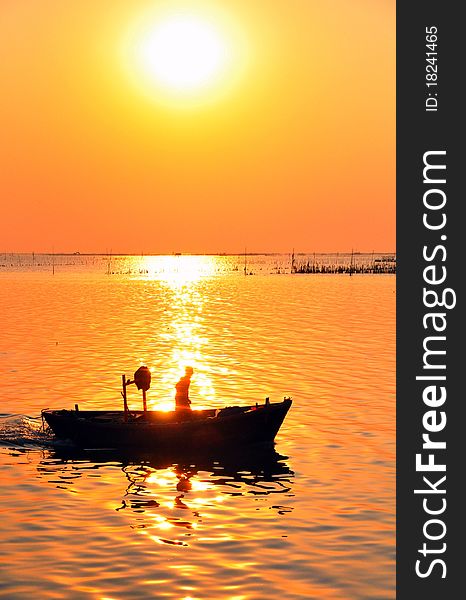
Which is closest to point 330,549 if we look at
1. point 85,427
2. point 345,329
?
point 85,427

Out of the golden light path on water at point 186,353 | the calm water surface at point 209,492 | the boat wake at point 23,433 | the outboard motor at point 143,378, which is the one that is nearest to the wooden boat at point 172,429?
the calm water surface at point 209,492

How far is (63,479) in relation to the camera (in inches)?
939

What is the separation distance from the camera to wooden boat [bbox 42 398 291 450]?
27047 millimetres

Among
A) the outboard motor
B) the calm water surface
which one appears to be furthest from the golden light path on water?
the outboard motor

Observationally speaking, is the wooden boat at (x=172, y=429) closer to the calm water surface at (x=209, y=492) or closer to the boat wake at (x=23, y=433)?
the calm water surface at (x=209, y=492)

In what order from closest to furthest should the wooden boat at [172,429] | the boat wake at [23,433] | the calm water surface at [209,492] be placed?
the calm water surface at [209,492] < the wooden boat at [172,429] < the boat wake at [23,433]

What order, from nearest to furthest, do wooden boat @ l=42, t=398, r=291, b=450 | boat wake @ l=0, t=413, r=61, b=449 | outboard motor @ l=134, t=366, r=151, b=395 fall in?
wooden boat @ l=42, t=398, r=291, b=450, boat wake @ l=0, t=413, r=61, b=449, outboard motor @ l=134, t=366, r=151, b=395

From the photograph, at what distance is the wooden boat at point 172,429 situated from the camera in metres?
27.0

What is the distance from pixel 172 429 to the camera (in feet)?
88.7

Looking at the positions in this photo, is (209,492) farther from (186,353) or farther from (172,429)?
(186,353)

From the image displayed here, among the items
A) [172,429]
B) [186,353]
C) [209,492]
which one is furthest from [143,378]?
[186,353]

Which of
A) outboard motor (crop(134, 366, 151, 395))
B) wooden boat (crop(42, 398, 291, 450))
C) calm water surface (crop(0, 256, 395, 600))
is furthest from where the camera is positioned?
outboard motor (crop(134, 366, 151, 395))

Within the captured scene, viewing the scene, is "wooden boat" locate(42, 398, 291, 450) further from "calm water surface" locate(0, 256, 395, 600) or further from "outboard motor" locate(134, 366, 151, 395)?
"outboard motor" locate(134, 366, 151, 395)

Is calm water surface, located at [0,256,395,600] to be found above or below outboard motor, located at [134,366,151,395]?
below
